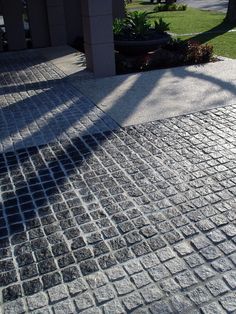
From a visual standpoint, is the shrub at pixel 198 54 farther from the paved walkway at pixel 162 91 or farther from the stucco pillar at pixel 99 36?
the stucco pillar at pixel 99 36

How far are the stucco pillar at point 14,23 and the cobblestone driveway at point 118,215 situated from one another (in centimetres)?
764

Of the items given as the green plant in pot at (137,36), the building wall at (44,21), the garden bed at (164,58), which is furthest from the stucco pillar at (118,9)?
the garden bed at (164,58)

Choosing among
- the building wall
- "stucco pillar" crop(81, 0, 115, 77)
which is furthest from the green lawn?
the building wall

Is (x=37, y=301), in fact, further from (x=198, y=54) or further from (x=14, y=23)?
(x=14, y=23)

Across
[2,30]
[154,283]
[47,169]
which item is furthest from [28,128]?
[2,30]

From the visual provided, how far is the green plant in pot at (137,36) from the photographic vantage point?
33.2ft

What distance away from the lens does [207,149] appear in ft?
16.4

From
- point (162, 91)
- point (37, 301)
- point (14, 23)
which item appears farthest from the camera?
point (14, 23)

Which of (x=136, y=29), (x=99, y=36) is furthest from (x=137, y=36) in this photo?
(x=99, y=36)

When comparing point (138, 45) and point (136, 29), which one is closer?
point (138, 45)

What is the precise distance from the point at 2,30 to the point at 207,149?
10.2m

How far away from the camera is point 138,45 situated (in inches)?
396

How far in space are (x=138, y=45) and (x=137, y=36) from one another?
1.97ft

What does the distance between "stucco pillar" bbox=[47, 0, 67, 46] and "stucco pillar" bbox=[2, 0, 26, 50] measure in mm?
963
